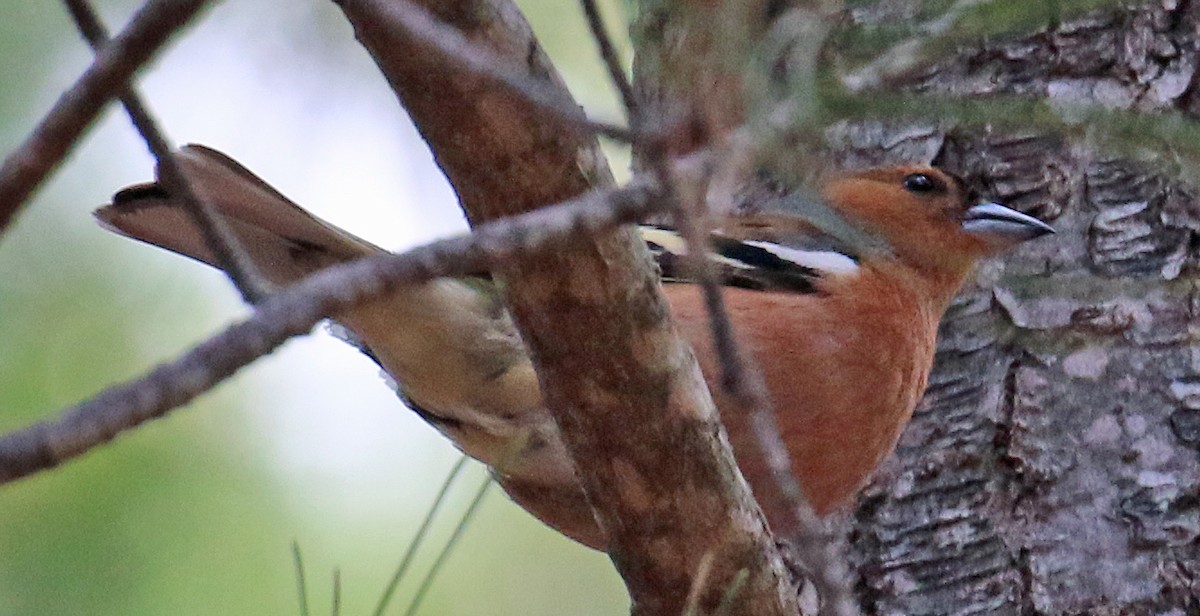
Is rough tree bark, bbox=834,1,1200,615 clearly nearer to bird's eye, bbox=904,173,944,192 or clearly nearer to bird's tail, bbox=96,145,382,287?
bird's eye, bbox=904,173,944,192

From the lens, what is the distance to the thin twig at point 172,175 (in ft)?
4.69

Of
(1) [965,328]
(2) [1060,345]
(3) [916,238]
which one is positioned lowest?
(2) [1060,345]

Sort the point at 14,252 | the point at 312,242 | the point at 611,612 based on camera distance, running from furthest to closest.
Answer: the point at 611,612 < the point at 14,252 < the point at 312,242

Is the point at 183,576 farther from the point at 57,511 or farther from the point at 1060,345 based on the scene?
the point at 1060,345

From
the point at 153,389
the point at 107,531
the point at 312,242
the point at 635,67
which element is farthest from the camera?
the point at 107,531

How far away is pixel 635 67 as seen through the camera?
2.51m

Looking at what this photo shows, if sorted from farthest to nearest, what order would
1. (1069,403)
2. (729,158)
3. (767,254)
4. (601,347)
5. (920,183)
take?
(920,183)
(767,254)
(1069,403)
(601,347)
(729,158)

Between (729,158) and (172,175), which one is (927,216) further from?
(172,175)

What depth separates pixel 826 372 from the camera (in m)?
3.79

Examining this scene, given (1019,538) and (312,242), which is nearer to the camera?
(312,242)

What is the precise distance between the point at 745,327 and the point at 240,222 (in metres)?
1.32

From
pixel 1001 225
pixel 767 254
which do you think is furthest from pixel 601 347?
pixel 1001 225

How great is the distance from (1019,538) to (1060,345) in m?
0.54

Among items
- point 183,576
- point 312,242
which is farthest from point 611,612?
point 312,242
